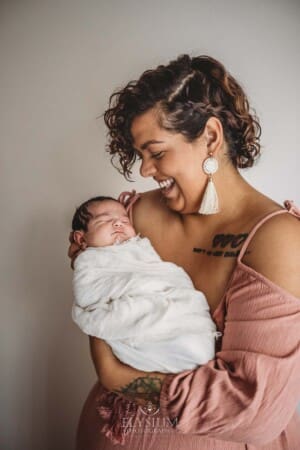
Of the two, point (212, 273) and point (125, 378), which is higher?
point (212, 273)

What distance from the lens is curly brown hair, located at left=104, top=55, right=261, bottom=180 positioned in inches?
42.9

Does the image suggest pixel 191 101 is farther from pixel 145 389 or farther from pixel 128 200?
pixel 145 389

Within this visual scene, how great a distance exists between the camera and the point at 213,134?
110 cm

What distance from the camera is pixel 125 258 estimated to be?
43.5 inches

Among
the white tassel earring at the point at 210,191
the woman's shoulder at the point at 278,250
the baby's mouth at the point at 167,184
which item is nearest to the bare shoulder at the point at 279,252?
the woman's shoulder at the point at 278,250

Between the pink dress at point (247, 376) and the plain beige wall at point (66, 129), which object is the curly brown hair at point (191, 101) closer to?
the pink dress at point (247, 376)

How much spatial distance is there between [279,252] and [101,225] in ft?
1.54

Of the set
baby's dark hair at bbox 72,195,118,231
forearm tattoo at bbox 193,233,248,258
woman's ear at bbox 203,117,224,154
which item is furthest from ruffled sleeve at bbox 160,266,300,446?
baby's dark hair at bbox 72,195,118,231

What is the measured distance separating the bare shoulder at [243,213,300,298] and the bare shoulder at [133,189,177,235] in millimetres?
372

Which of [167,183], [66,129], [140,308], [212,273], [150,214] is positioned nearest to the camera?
[140,308]

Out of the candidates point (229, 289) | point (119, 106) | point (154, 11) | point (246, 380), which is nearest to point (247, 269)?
point (229, 289)

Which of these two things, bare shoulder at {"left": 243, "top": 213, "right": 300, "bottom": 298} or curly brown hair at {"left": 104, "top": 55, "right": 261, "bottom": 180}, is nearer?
bare shoulder at {"left": 243, "top": 213, "right": 300, "bottom": 298}

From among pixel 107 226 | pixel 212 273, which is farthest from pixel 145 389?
pixel 107 226

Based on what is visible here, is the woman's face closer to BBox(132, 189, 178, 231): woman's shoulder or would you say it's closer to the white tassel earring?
the white tassel earring
